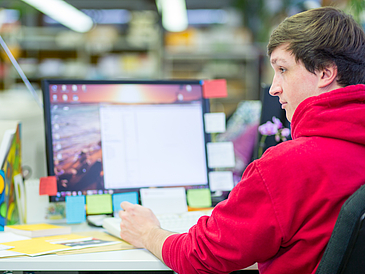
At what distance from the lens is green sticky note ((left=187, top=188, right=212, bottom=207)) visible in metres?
1.32

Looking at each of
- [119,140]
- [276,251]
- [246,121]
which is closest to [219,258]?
[276,251]

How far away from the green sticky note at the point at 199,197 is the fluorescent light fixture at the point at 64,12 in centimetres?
436

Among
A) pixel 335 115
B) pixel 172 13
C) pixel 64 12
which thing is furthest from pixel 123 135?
pixel 64 12

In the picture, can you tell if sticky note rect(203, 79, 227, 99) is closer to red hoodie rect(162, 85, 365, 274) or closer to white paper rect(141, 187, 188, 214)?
white paper rect(141, 187, 188, 214)


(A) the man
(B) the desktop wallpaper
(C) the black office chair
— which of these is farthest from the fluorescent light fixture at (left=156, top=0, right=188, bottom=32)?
(C) the black office chair

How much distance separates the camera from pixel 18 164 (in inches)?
53.1

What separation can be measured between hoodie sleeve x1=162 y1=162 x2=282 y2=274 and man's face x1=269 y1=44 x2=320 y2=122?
0.68 feet

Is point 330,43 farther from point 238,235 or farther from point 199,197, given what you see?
point 199,197

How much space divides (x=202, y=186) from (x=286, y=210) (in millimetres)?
649

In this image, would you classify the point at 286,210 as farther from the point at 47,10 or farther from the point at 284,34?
the point at 47,10

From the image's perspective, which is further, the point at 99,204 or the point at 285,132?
the point at 285,132

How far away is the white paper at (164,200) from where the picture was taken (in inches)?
50.4

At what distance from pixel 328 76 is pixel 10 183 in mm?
1011

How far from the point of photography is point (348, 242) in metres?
0.64
